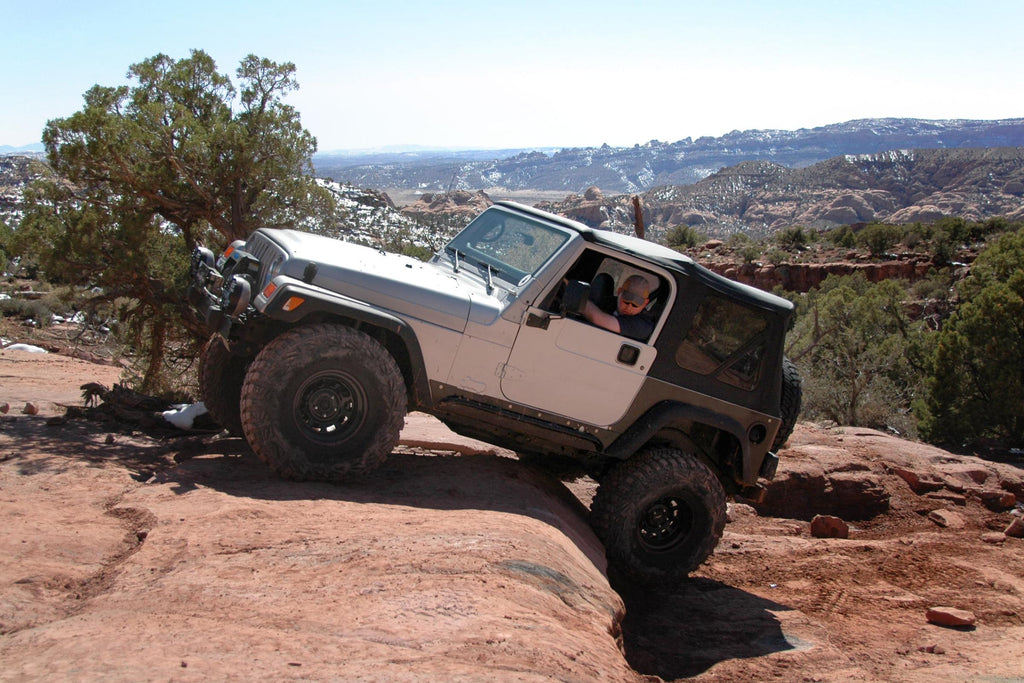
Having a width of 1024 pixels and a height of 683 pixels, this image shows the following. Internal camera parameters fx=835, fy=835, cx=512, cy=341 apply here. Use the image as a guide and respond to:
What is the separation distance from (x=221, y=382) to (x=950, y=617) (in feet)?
18.5

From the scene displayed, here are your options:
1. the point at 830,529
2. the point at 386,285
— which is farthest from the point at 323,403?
the point at 830,529

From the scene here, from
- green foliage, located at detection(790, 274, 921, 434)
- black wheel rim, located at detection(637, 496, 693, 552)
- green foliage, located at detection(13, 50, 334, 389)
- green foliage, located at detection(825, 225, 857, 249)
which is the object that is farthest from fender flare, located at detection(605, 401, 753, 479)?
green foliage, located at detection(825, 225, 857, 249)

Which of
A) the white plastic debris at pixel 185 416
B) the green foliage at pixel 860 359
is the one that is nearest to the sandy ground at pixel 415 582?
the white plastic debris at pixel 185 416

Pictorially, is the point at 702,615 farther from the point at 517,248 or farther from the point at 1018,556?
the point at 1018,556

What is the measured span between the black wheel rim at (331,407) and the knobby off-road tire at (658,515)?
1.98 metres

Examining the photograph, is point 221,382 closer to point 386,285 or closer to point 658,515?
point 386,285

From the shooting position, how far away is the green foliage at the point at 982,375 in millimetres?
13094

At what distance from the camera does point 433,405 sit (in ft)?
18.1

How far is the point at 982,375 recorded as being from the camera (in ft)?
44.5

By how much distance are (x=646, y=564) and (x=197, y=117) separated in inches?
342

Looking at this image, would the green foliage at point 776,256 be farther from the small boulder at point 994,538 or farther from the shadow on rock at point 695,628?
the shadow on rock at point 695,628

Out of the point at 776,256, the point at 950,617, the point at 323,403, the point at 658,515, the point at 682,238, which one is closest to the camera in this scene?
the point at 323,403

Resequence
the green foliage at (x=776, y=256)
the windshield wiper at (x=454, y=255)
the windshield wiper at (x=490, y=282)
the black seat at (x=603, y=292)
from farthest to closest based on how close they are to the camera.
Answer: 1. the green foliage at (x=776, y=256)
2. the windshield wiper at (x=454, y=255)
3. the black seat at (x=603, y=292)
4. the windshield wiper at (x=490, y=282)

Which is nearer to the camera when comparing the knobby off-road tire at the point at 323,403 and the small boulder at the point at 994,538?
the knobby off-road tire at the point at 323,403
